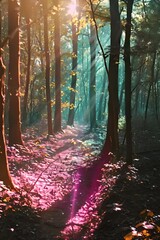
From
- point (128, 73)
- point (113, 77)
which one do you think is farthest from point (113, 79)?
point (128, 73)

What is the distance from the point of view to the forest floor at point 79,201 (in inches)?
221

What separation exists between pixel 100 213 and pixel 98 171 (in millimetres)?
3703

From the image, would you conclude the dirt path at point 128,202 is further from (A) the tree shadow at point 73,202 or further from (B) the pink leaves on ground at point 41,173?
(B) the pink leaves on ground at point 41,173

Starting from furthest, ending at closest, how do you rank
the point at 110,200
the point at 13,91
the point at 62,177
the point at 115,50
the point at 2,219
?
the point at 13,91, the point at 115,50, the point at 62,177, the point at 110,200, the point at 2,219

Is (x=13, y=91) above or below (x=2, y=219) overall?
above

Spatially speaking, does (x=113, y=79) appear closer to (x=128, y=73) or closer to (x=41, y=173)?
(x=128, y=73)

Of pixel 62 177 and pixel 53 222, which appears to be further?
pixel 62 177

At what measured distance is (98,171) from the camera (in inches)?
417

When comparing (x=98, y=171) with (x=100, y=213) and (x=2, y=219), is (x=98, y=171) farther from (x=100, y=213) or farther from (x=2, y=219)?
A: (x=2, y=219)

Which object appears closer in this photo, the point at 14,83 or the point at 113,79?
the point at 113,79

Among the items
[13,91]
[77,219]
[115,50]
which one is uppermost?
[115,50]

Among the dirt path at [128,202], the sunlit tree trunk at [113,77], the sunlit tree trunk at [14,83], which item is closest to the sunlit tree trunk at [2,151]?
the dirt path at [128,202]

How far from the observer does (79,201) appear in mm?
8203

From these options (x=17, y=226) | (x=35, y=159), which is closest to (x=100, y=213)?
(x=17, y=226)
